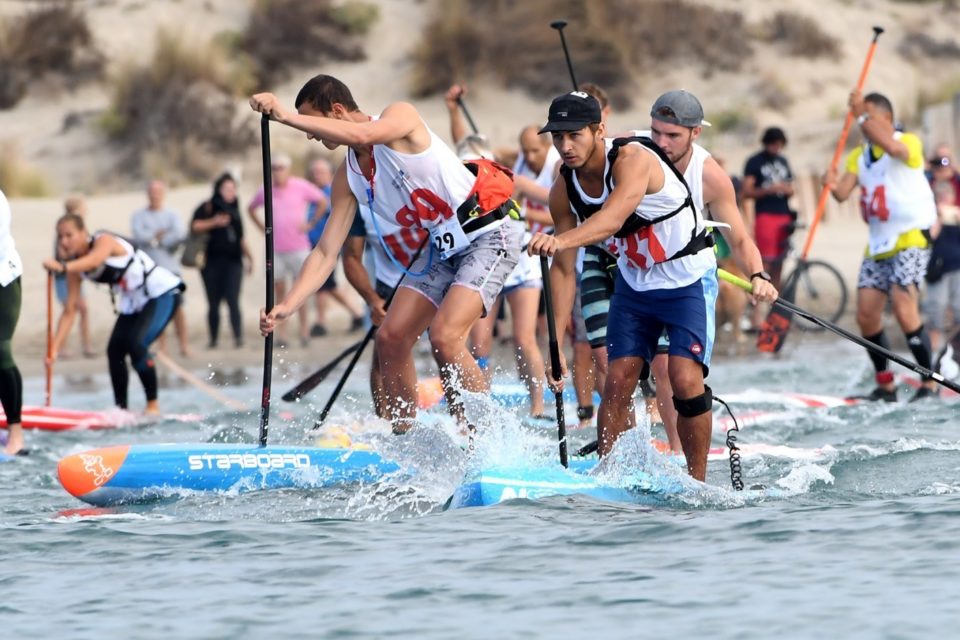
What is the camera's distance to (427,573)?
A: 651 cm

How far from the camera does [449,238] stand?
8070mm

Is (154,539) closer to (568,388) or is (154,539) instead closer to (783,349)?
(568,388)

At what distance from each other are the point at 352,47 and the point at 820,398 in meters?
18.3

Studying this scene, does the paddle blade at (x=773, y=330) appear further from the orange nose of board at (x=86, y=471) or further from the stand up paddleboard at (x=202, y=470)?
the orange nose of board at (x=86, y=471)

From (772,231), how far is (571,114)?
9.59m

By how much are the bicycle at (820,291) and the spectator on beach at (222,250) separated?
525cm

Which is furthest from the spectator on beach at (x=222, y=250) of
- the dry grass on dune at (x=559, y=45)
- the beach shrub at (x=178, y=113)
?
the dry grass on dune at (x=559, y=45)

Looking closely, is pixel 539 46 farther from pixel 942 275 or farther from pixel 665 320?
pixel 665 320

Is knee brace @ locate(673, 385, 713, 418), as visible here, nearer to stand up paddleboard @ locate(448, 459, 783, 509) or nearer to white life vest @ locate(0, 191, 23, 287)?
stand up paddleboard @ locate(448, 459, 783, 509)

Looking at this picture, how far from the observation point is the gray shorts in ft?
26.4

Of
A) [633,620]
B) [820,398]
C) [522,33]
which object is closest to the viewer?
[633,620]

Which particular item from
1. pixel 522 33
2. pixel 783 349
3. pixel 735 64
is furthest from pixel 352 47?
pixel 783 349

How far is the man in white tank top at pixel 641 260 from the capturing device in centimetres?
697

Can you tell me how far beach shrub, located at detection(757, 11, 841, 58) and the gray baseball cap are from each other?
21583 millimetres
